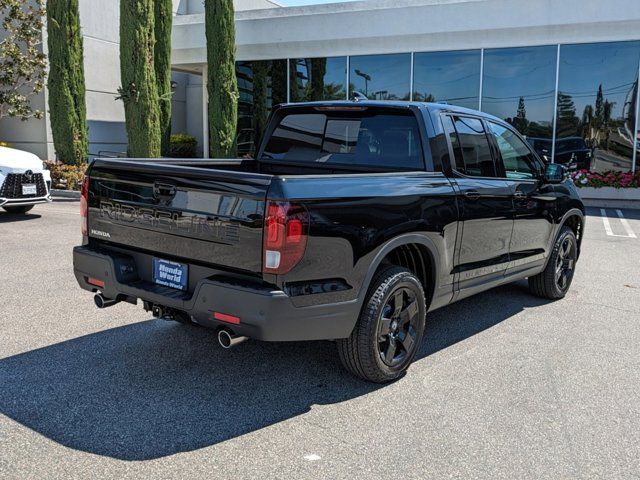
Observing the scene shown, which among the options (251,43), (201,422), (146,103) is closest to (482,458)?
(201,422)

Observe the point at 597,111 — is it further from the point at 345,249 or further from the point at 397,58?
the point at 345,249

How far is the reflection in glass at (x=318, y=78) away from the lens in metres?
18.1

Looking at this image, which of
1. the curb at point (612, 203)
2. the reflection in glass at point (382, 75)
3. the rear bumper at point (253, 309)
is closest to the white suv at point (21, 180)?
the rear bumper at point (253, 309)

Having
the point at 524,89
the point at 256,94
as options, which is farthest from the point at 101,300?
the point at 256,94

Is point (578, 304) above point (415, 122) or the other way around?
the other way around

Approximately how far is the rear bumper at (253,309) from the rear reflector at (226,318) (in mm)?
17

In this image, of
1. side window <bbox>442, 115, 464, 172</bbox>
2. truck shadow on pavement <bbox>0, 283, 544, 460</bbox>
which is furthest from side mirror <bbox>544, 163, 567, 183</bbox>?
truck shadow on pavement <bbox>0, 283, 544, 460</bbox>

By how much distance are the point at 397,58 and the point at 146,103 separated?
7.02 metres

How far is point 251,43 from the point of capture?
62.2 ft

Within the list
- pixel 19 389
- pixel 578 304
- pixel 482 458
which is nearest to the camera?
pixel 482 458

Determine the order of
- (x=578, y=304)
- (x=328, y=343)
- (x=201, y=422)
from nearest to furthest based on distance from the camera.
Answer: (x=201, y=422) < (x=328, y=343) < (x=578, y=304)

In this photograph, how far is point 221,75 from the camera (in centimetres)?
1745

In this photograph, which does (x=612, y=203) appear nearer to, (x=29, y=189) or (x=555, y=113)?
(x=555, y=113)

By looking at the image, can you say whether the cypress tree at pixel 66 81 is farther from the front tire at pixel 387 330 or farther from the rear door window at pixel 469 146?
the front tire at pixel 387 330
